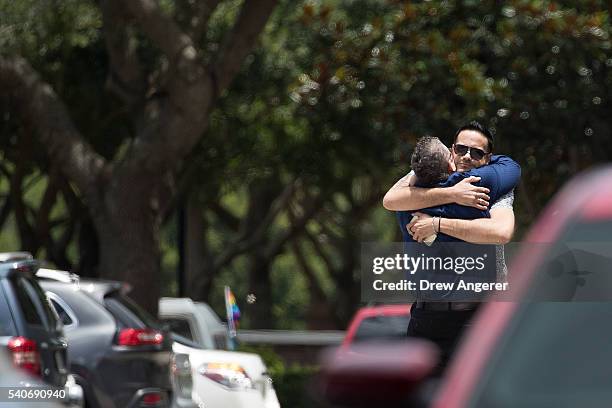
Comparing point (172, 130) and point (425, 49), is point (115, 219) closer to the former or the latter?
point (172, 130)

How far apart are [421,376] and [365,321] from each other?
1207 cm

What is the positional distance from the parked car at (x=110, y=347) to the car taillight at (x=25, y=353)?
9.61 feet

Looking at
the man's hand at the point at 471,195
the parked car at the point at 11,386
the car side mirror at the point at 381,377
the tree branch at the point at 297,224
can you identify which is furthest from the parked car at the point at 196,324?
the tree branch at the point at 297,224

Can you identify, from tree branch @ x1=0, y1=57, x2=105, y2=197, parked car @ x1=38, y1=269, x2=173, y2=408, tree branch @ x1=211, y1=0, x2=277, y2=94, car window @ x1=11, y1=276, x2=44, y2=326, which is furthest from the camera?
tree branch @ x1=0, y1=57, x2=105, y2=197

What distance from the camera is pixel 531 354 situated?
2.92 m

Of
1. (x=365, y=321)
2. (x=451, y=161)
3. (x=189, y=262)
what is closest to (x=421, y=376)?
(x=451, y=161)

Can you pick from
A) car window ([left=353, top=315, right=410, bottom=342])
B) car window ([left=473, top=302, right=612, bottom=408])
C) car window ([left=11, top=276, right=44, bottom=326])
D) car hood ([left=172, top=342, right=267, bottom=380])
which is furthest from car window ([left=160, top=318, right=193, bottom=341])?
car window ([left=473, top=302, right=612, bottom=408])

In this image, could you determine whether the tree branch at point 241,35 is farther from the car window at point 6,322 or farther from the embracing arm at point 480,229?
the embracing arm at point 480,229

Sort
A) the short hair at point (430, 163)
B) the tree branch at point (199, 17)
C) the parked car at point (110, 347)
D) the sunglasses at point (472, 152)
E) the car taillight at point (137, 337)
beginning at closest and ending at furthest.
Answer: the short hair at point (430, 163) → the sunglasses at point (472, 152) → the parked car at point (110, 347) → the car taillight at point (137, 337) → the tree branch at point (199, 17)

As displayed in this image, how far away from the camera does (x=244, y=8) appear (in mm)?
15977

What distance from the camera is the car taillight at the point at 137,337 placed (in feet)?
37.3

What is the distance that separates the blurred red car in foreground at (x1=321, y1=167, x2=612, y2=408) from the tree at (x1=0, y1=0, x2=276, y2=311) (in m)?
12.7

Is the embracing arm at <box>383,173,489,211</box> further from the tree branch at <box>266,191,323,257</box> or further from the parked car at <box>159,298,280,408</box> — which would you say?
the tree branch at <box>266,191,323,257</box>

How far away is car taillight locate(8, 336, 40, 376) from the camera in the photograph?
8.02 m
